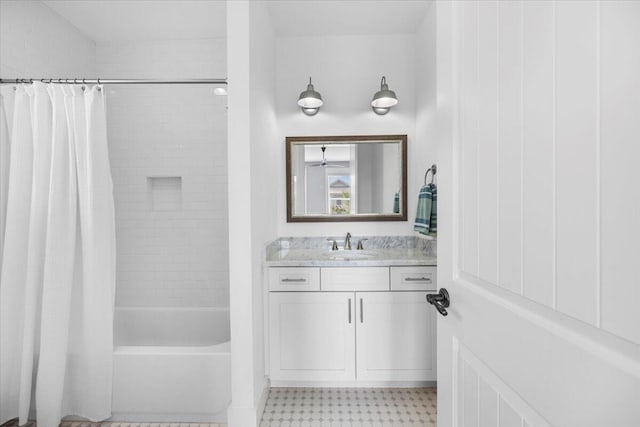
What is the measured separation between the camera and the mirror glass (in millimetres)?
2797

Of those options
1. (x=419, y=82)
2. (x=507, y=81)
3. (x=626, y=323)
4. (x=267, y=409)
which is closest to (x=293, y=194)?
(x=419, y=82)

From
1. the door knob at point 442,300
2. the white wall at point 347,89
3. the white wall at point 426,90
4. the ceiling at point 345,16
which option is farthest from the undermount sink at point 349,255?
the ceiling at point 345,16

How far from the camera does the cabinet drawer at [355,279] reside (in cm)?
222

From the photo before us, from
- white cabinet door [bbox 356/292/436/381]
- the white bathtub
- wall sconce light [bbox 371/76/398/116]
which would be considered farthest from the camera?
wall sconce light [bbox 371/76/398/116]

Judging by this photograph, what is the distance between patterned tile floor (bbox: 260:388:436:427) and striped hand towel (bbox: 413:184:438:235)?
1051 mm

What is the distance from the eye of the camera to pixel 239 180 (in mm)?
1772

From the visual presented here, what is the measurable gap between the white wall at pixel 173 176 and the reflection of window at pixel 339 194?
88 cm

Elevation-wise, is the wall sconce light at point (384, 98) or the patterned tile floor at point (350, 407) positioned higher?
the wall sconce light at point (384, 98)

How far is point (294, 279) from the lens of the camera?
2225mm

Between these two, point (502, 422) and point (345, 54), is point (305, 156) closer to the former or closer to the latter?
point (345, 54)

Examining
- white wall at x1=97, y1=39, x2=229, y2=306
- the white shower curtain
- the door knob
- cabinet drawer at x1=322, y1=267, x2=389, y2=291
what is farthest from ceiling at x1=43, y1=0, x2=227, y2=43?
the door knob

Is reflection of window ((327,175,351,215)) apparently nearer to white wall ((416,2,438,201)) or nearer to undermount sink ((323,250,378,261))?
undermount sink ((323,250,378,261))

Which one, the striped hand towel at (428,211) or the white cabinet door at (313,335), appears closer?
the white cabinet door at (313,335)

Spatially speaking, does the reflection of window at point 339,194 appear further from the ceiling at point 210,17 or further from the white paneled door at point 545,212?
the white paneled door at point 545,212
